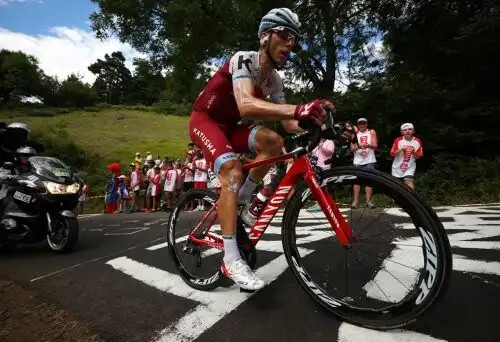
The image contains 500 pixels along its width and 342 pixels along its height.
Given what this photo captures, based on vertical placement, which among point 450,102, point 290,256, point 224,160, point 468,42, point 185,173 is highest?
point 468,42

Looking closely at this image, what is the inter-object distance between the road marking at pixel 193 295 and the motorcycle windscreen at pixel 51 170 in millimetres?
1930

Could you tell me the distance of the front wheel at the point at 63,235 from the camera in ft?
16.6

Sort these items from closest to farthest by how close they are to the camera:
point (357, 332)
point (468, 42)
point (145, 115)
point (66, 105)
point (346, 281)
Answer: point (357, 332) < point (346, 281) < point (468, 42) < point (145, 115) < point (66, 105)

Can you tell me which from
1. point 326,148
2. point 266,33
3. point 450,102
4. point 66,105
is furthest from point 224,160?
point 66,105

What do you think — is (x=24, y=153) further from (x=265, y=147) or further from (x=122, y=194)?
(x=122, y=194)

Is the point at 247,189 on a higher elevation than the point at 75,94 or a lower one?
lower

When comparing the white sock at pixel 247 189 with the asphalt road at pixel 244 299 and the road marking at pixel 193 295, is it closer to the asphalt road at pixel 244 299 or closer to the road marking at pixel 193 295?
the asphalt road at pixel 244 299

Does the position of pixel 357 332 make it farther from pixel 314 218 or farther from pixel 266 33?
pixel 266 33

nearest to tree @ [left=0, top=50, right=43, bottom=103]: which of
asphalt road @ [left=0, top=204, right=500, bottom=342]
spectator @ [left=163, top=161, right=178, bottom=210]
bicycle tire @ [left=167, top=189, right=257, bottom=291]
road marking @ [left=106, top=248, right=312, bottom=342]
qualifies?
spectator @ [left=163, top=161, right=178, bottom=210]

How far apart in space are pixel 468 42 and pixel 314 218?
10558 mm

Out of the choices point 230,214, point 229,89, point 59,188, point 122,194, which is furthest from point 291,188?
point 122,194

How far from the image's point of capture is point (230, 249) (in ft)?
8.85

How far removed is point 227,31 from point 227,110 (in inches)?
451

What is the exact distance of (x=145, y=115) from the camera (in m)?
52.5
